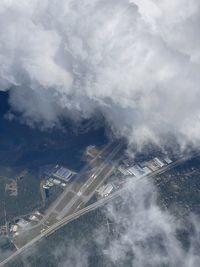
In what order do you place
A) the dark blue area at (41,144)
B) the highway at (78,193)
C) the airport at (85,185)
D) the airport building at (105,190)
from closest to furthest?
the highway at (78,193)
the airport at (85,185)
the airport building at (105,190)
the dark blue area at (41,144)

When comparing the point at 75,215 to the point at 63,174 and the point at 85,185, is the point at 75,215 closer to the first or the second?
the point at 85,185

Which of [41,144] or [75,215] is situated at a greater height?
[41,144]

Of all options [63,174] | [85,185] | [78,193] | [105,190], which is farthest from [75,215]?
[63,174]

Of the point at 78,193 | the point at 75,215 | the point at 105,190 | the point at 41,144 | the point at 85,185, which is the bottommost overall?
the point at 75,215

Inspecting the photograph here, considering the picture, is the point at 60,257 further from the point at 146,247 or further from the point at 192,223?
the point at 192,223

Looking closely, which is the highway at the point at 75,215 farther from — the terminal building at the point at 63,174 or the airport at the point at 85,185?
the terminal building at the point at 63,174

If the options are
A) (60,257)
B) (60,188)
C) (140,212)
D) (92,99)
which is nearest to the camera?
(60,257)

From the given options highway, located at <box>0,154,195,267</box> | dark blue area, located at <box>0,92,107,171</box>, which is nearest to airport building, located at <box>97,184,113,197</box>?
highway, located at <box>0,154,195,267</box>

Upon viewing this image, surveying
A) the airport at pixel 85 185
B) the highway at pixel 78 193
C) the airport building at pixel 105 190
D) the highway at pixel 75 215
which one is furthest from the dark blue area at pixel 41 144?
the highway at pixel 75 215

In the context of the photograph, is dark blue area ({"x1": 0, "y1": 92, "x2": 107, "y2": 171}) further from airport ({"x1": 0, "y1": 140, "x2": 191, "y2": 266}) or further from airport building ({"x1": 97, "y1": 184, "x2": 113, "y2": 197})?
airport building ({"x1": 97, "y1": 184, "x2": 113, "y2": 197})

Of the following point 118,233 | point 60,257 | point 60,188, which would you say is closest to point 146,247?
point 118,233

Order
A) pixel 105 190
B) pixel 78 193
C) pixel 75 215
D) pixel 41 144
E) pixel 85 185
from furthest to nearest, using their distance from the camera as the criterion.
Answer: pixel 41 144 < pixel 85 185 < pixel 105 190 < pixel 78 193 < pixel 75 215
